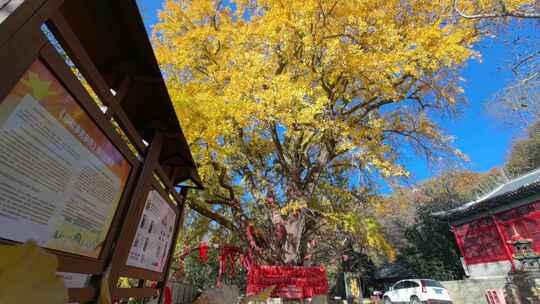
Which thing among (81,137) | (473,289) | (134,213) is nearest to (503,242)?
(473,289)

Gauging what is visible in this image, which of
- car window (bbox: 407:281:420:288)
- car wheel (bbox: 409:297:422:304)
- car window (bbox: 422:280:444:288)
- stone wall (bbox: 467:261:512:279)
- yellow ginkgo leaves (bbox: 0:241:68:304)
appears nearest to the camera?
yellow ginkgo leaves (bbox: 0:241:68:304)

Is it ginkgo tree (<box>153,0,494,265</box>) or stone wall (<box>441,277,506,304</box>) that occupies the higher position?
ginkgo tree (<box>153,0,494,265</box>)

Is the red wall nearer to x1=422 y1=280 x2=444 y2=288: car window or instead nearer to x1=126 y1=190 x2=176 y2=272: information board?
x1=422 y1=280 x2=444 y2=288: car window

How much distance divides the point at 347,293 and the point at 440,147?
11036 mm

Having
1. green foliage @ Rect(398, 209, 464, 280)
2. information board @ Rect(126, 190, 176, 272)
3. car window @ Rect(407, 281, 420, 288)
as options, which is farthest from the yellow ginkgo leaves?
green foliage @ Rect(398, 209, 464, 280)

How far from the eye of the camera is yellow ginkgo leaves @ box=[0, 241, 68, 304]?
0.24 metres

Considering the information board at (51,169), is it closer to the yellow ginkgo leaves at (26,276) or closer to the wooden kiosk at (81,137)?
the wooden kiosk at (81,137)

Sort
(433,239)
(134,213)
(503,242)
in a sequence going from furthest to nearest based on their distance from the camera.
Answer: (433,239)
(503,242)
(134,213)

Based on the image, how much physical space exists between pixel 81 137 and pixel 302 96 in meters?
4.40

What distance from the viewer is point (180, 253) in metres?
9.04

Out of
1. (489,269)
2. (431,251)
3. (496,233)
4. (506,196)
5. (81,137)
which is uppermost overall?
(506,196)

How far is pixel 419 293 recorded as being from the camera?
1101cm

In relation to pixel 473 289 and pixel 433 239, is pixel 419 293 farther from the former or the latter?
pixel 433 239

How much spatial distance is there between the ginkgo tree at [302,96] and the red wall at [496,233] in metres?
7.52
